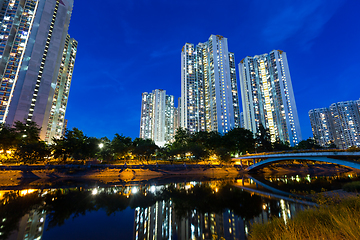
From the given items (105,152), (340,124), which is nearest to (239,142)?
(105,152)

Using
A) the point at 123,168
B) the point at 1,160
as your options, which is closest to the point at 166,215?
the point at 123,168

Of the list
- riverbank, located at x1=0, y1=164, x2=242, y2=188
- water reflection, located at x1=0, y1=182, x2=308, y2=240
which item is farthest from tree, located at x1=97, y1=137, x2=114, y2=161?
water reflection, located at x1=0, y1=182, x2=308, y2=240

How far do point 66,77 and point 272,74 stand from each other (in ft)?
605

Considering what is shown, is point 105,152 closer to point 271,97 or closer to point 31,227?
point 31,227

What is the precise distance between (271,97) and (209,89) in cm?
6348

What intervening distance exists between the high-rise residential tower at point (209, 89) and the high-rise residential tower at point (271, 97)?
23820 mm

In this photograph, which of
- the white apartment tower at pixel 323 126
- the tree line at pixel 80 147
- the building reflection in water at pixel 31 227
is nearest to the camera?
the building reflection in water at pixel 31 227

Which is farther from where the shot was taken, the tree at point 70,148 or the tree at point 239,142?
the tree at point 239,142

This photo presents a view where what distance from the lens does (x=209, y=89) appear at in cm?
15100

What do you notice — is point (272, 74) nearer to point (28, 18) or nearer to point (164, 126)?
point (164, 126)

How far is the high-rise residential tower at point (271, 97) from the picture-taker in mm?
147100

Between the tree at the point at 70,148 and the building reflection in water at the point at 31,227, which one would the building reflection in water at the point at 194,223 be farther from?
the tree at the point at 70,148

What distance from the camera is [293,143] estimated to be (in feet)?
461

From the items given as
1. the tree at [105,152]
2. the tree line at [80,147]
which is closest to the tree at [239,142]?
the tree line at [80,147]
